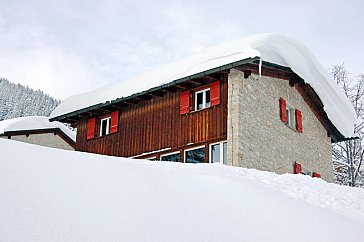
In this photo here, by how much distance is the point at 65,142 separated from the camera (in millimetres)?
25250

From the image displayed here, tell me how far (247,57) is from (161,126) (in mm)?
3724

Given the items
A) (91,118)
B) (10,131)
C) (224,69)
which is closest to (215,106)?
(224,69)

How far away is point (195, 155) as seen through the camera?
13070 mm

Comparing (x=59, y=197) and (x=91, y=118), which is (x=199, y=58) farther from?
(x=59, y=197)

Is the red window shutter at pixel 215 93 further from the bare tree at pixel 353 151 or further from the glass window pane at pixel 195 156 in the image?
the bare tree at pixel 353 151

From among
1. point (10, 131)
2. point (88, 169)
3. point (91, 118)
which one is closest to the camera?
point (88, 169)

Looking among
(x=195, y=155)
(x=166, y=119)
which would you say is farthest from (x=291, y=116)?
(x=166, y=119)

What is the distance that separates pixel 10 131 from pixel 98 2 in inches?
350

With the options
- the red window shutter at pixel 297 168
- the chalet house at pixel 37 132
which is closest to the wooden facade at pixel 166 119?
the red window shutter at pixel 297 168

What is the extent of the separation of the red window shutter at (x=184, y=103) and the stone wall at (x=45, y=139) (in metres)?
12.1

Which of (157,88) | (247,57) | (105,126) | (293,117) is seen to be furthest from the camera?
(105,126)

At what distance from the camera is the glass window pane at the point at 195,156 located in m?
12.9

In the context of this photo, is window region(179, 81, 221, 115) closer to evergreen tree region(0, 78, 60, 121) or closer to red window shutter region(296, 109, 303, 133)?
red window shutter region(296, 109, 303, 133)

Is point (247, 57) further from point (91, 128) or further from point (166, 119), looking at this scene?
point (91, 128)
